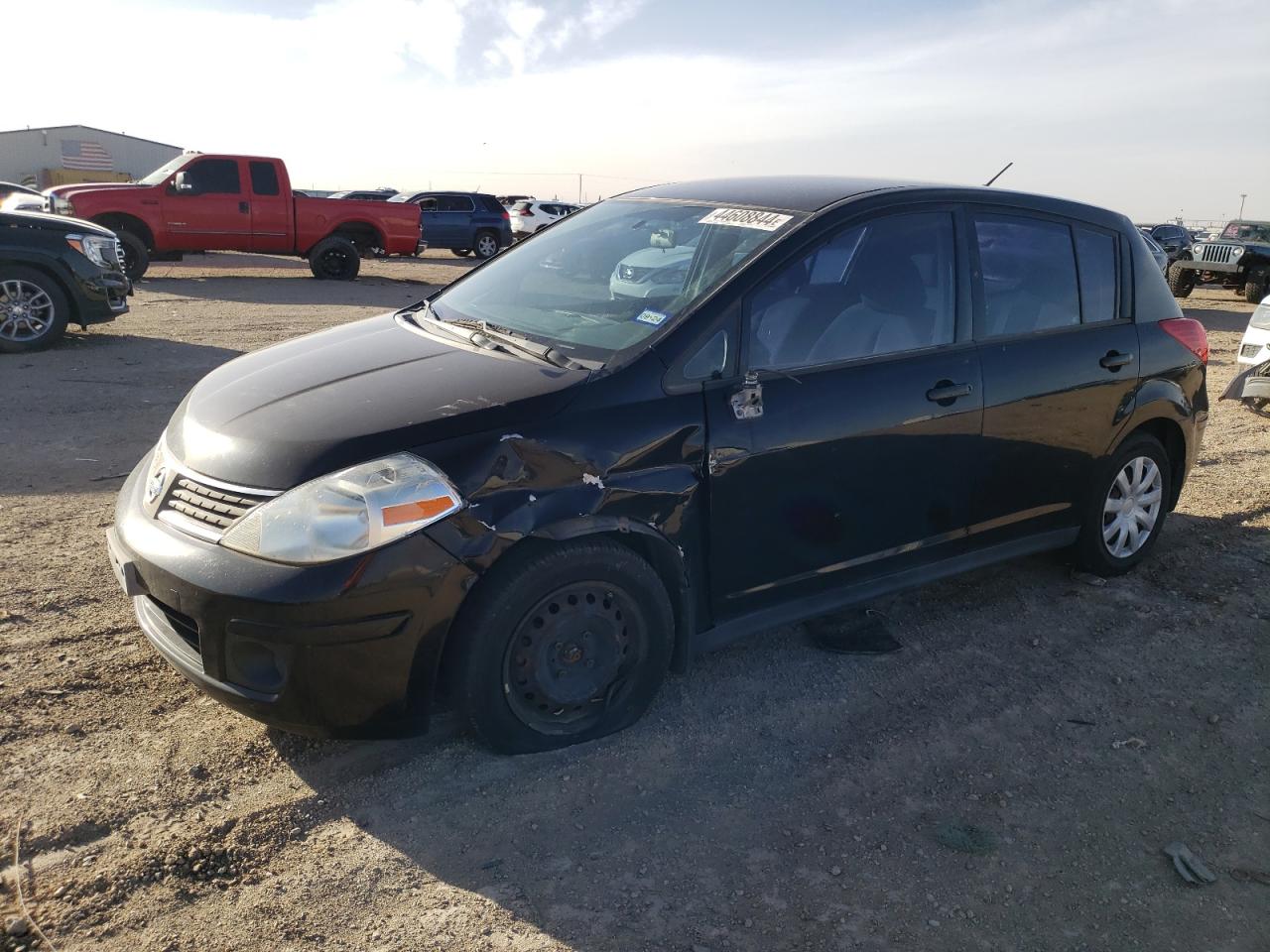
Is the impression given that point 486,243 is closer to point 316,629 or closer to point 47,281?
point 47,281

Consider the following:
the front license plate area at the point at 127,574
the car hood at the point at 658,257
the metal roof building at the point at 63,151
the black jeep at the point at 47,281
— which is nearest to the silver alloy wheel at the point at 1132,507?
the car hood at the point at 658,257

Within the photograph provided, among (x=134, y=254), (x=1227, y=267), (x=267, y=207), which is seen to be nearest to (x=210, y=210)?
(x=267, y=207)

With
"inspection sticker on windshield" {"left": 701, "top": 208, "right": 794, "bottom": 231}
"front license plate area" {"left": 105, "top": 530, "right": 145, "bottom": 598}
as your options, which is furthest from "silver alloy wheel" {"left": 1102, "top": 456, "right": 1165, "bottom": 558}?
"front license plate area" {"left": 105, "top": 530, "right": 145, "bottom": 598}

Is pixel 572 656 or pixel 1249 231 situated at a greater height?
pixel 1249 231

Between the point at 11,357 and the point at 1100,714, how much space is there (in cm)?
974

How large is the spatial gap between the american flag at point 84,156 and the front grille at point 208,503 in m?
61.1

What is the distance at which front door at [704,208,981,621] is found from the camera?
3.25m

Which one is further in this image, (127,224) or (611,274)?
(127,224)

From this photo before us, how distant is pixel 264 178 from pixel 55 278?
8680mm

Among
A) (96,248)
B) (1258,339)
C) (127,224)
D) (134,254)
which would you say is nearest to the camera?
(1258,339)

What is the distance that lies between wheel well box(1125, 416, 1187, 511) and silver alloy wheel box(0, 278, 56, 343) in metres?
9.64

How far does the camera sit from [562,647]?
9.78 feet

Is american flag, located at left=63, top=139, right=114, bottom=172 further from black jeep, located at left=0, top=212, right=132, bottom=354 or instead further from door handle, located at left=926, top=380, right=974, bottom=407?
door handle, located at left=926, top=380, right=974, bottom=407

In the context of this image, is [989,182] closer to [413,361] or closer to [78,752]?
[413,361]
